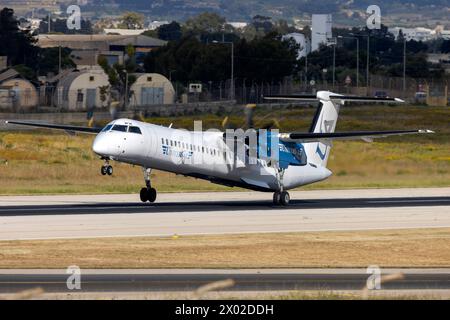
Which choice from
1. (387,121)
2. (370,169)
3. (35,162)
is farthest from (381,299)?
(387,121)

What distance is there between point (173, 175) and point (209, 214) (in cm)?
2099

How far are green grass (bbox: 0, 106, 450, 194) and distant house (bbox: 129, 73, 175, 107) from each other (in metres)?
27.8

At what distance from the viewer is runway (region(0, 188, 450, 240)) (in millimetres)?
37781

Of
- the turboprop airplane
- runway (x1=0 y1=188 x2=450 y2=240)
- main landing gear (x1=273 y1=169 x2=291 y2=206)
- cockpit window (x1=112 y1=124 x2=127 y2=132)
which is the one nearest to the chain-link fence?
runway (x1=0 y1=188 x2=450 y2=240)

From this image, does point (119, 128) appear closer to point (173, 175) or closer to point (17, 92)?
point (173, 175)

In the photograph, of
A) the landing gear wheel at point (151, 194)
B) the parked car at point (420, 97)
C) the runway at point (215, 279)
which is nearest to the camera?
the runway at point (215, 279)

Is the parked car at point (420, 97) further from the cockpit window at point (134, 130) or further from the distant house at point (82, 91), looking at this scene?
the cockpit window at point (134, 130)

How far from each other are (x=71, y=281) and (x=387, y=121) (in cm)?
8468

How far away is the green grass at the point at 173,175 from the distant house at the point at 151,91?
27.8 metres

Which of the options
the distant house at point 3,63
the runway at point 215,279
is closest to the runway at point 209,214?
the runway at point 215,279

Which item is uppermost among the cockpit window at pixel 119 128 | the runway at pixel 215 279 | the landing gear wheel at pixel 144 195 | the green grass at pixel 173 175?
the cockpit window at pixel 119 128

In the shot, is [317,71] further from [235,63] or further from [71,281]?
[71,281]

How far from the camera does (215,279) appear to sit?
27.1 metres

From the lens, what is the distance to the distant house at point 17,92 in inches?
4845
